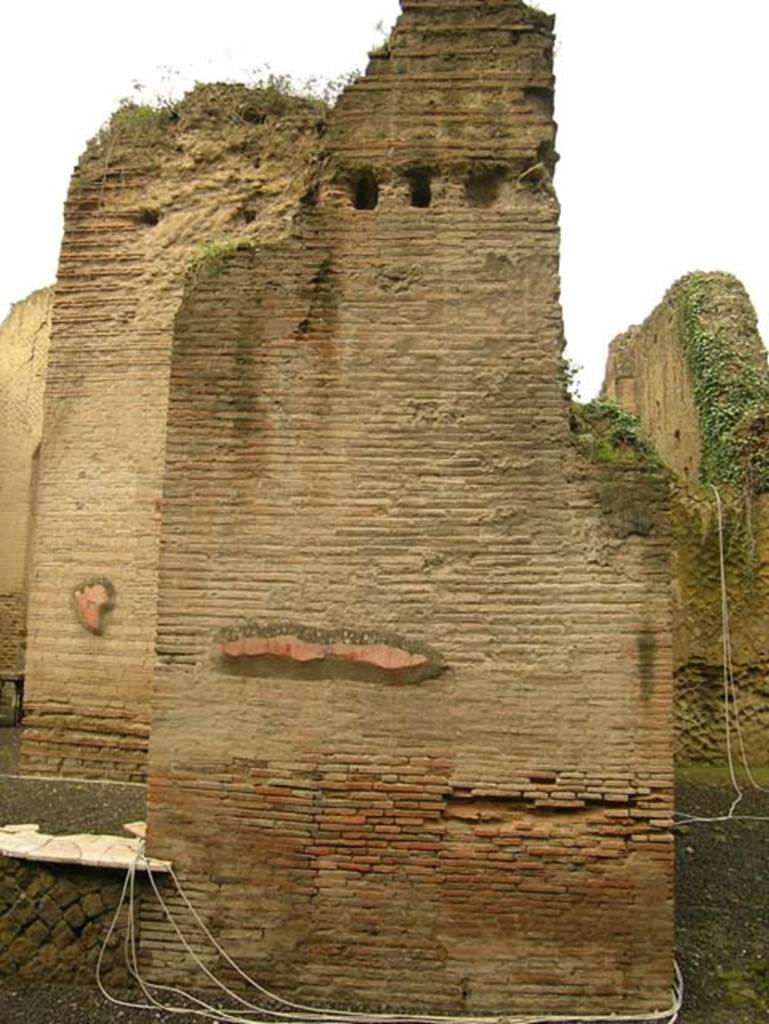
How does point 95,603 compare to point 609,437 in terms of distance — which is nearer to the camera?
point 609,437

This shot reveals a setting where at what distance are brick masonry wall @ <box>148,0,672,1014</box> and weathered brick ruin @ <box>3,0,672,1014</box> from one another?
0.01 m

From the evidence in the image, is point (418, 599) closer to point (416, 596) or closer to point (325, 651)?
point (416, 596)

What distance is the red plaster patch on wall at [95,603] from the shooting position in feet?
26.8

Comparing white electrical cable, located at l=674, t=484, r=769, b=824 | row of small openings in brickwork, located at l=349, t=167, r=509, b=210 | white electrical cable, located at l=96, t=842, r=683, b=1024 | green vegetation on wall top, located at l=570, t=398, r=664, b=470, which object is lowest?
white electrical cable, located at l=96, t=842, r=683, b=1024

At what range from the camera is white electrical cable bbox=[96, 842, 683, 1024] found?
4555 mm

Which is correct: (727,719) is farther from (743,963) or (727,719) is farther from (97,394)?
(97,394)

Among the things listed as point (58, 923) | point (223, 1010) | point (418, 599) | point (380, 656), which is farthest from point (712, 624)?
point (58, 923)

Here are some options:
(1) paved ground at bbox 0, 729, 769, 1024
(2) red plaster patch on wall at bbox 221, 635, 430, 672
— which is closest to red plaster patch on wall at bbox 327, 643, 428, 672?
(2) red plaster patch on wall at bbox 221, 635, 430, 672

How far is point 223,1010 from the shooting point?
464cm

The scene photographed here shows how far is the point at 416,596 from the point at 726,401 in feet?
22.3

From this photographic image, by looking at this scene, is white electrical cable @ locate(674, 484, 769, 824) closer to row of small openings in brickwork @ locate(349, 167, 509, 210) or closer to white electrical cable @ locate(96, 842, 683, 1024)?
white electrical cable @ locate(96, 842, 683, 1024)

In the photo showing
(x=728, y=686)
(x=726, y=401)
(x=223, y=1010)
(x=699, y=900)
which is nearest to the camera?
(x=223, y=1010)

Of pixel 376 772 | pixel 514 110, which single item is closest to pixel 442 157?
pixel 514 110

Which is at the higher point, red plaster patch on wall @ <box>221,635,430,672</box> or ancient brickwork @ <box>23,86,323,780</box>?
ancient brickwork @ <box>23,86,323,780</box>
